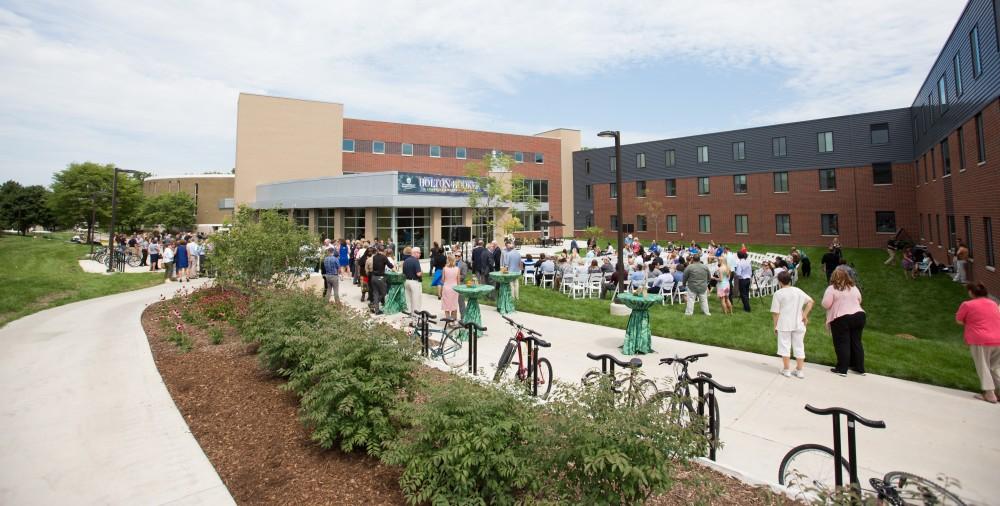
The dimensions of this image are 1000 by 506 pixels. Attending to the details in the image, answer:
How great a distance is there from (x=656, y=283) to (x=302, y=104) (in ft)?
120

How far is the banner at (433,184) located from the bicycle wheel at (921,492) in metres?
25.1

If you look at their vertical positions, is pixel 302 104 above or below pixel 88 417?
above

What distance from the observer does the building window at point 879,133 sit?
36.6m

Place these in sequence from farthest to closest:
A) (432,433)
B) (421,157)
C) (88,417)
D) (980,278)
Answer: (421,157) → (980,278) → (88,417) → (432,433)

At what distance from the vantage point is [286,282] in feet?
45.4

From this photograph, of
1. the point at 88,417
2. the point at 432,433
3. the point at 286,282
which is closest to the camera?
the point at 432,433

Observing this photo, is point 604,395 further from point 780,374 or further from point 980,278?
point 980,278

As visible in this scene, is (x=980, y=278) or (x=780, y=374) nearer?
(x=780, y=374)

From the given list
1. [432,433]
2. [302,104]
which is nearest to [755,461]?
[432,433]

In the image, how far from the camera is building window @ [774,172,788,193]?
41469mm

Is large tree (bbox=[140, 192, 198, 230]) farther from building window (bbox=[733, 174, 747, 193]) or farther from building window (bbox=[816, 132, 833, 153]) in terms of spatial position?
building window (bbox=[816, 132, 833, 153])

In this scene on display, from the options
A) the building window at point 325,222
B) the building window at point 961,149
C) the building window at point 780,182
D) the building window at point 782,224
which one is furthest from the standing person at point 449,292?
the building window at point 780,182

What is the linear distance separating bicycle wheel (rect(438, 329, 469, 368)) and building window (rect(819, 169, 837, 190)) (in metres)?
40.1

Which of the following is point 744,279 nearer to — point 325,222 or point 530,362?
point 530,362
